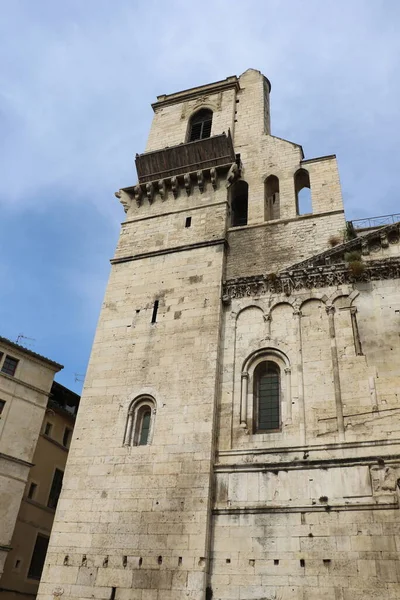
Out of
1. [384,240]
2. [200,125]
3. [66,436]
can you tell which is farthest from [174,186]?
[66,436]

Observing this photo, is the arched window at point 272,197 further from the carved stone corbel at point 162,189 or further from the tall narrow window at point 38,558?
the tall narrow window at point 38,558

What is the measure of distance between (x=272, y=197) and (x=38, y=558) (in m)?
18.4

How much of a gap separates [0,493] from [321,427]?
552 inches

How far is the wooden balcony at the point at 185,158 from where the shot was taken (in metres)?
20.0

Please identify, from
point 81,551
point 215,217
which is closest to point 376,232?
point 215,217

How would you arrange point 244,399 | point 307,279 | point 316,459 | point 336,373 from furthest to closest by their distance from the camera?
1. point 307,279
2. point 244,399
3. point 336,373
4. point 316,459

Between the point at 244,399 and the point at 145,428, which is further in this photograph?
the point at 145,428

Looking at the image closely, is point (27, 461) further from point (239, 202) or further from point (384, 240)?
point (384, 240)

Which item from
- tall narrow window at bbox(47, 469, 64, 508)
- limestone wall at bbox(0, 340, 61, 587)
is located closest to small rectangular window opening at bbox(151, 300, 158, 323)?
limestone wall at bbox(0, 340, 61, 587)

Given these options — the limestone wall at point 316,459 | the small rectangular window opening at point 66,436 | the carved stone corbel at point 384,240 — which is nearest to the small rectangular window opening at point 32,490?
the small rectangular window opening at point 66,436

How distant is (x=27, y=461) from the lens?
21500mm

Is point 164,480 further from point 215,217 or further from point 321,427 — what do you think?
point 215,217

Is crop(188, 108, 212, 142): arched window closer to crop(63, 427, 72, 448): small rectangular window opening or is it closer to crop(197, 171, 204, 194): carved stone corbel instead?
crop(197, 171, 204, 194): carved stone corbel

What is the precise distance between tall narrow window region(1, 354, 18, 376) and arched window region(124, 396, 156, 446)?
414 inches
